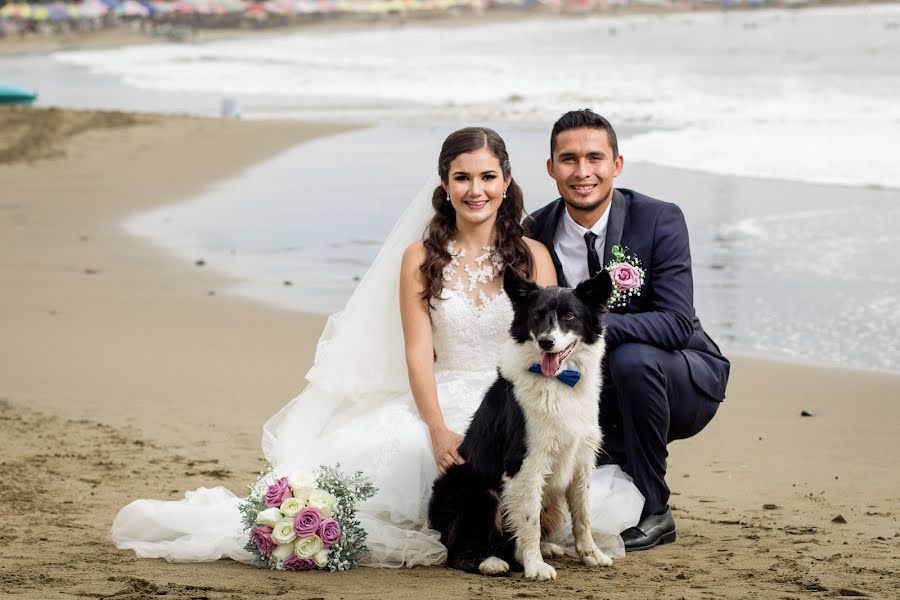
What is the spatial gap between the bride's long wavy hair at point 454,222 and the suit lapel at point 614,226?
1.15 ft

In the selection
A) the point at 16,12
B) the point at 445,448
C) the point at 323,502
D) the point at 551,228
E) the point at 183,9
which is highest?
the point at 183,9

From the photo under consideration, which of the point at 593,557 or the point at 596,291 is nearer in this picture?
the point at 596,291

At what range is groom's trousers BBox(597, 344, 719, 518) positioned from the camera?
16.5 ft

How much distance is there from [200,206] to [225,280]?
4676 millimetres

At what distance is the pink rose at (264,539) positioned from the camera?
4.66 meters

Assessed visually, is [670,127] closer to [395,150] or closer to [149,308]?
[395,150]

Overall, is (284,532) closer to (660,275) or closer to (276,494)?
(276,494)

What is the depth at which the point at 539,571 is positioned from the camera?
14.9 feet

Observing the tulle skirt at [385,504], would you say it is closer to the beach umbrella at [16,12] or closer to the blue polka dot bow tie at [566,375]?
the blue polka dot bow tie at [566,375]

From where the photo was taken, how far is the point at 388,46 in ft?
259

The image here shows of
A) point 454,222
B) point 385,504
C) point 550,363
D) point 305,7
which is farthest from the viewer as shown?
point 305,7

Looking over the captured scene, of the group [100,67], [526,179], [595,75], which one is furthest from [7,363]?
[100,67]

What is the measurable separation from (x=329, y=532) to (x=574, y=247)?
160 centimetres

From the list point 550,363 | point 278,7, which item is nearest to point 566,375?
point 550,363
